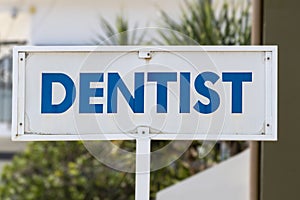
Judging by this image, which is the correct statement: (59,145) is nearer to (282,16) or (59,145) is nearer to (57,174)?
(57,174)

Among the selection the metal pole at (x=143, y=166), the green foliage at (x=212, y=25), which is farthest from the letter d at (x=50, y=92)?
the green foliage at (x=212, y=25)

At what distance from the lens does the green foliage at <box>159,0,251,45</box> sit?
6445mm

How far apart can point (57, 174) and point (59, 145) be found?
1.09 ft

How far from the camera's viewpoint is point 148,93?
220cm

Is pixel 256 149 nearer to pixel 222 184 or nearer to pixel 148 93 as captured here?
pixel 222 184

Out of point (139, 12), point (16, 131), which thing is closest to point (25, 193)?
point (139, 12)

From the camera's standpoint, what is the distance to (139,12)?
9430 millimetres

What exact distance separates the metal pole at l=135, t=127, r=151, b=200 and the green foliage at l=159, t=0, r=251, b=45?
162 inches

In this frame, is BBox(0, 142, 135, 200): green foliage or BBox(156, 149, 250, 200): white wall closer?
BBox(156, 149, 250, 200): white wall

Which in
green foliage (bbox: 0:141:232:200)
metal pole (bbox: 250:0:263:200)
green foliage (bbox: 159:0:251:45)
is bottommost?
green foliage (bbox: 0:141:232:200)

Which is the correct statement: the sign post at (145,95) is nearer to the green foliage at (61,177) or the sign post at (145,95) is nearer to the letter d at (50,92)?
the letter d at (50,92)

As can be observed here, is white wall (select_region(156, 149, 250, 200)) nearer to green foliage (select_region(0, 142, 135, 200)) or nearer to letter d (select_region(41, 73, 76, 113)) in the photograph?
green foliage (select_region(0, 142, 135, 200))

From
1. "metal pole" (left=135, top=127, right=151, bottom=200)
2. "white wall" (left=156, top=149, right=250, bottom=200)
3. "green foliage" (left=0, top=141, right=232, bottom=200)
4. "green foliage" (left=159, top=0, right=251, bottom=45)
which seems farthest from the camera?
"green foliage" (left=0, top=141, right=232, bottom=200)

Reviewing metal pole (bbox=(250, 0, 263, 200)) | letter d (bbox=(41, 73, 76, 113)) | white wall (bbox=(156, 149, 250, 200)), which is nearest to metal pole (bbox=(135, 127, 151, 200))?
letter d (bbox=(41, 73, 76, 113))
